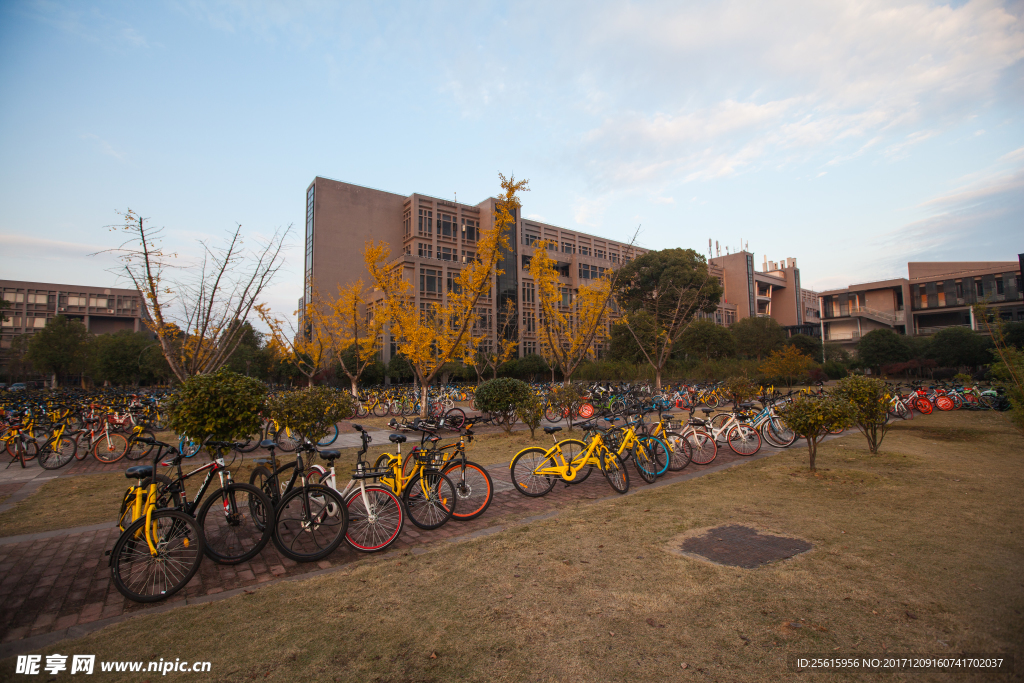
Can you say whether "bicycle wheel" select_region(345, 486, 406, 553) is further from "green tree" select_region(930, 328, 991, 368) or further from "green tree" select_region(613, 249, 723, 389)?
"green tree" select_region(930, 328, 991, 368)

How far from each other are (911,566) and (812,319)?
344 feet

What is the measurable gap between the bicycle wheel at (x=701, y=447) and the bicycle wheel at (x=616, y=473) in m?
2.41

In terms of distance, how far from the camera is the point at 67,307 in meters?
70.2

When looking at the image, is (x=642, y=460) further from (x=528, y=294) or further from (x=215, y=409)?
(x=528, y=294)

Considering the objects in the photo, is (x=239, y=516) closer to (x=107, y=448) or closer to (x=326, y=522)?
(x=326, y=522)

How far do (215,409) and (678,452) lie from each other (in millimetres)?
7360

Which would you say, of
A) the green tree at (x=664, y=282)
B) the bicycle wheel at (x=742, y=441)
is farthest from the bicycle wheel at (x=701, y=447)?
the green tree at (x=664, y=282)

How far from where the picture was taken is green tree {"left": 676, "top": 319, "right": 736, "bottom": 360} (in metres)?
44.0

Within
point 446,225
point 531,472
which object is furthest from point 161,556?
point 446,225

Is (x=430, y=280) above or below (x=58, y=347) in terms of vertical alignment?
above

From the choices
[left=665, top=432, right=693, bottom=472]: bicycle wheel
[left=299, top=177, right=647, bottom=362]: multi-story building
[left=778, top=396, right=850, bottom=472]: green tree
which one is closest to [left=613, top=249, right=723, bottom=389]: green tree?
[left=299, top=177, right=647, bottom=362]: multi-story building

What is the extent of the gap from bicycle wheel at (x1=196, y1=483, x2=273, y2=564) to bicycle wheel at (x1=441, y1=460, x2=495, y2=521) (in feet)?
6.68

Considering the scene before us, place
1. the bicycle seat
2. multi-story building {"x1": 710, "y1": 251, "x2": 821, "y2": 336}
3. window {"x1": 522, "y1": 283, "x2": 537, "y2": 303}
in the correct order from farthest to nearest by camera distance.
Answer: multi-story building {"x1": 710, "y1": 251, "x2": 821, "y2": 336}, window {"x1": 522, "y1": 283, "x2": 537, "y2": 303}, the bicycle seat

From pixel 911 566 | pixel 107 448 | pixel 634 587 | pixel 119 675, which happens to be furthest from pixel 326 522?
pixel 107 448
